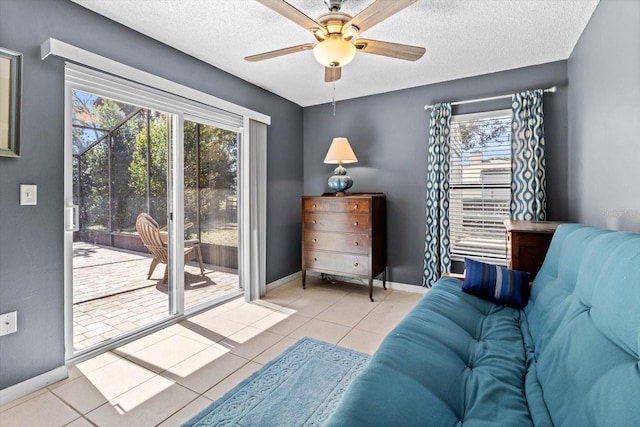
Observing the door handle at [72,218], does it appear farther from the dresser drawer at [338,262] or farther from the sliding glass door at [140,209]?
the dresser drawer at [338,262]

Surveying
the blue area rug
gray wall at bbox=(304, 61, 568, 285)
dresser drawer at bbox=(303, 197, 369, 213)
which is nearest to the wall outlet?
the blue area rug

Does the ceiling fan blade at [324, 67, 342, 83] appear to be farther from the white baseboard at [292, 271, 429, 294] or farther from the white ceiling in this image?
the white baseboard at [292, 271, 429, 294]

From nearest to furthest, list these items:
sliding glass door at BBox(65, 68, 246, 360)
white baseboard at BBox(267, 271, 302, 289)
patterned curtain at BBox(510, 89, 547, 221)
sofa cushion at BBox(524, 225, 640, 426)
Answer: sofa cushion at BBox(524, 225, 640, 426) → sliding glass door at BBox(65, 68, 246, 360) → patterned curtain at BBox(510, 89, 547, 221) → white baseboard at BBox(267, 271, 302, 289)

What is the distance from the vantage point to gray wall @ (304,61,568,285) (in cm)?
304

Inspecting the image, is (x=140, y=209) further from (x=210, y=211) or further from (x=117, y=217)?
(x=210, y=211)

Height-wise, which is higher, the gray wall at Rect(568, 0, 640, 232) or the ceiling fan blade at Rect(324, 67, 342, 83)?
the ceiling fan blade at Rect(324, 67, 342, 83)

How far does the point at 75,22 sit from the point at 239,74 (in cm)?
144

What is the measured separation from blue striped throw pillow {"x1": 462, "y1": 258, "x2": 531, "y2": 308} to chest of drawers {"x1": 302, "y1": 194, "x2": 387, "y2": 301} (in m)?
1.55

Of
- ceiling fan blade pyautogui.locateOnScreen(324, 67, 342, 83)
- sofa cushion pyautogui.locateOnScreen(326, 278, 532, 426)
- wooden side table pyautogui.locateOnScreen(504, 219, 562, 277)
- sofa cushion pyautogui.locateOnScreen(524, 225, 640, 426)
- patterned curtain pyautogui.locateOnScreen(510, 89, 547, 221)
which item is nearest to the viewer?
sofa cushion pyautogui.locateOnScreen(524, 225, 640, 426)

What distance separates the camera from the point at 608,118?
1.93 metres

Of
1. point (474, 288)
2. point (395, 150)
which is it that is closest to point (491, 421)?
point (474, 288)

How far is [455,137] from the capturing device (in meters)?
3.50

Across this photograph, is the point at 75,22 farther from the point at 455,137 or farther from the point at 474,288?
the point at 455,137

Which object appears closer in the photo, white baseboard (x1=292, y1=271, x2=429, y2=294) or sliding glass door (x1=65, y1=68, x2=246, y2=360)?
sliding glass door (x1=65, y1=68, x2=246, y2=360)
